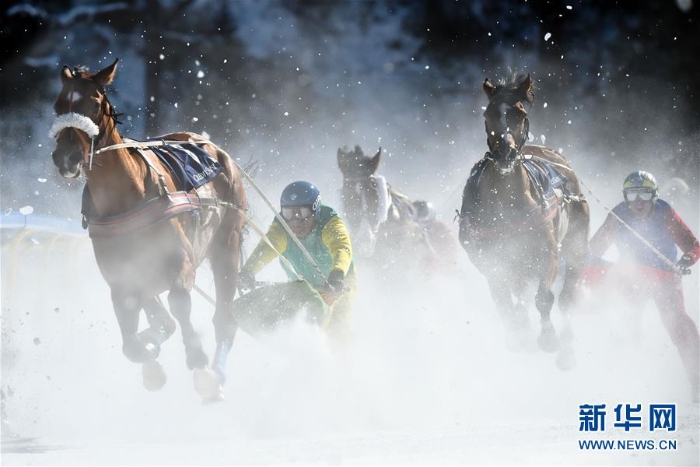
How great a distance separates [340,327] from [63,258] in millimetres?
4163

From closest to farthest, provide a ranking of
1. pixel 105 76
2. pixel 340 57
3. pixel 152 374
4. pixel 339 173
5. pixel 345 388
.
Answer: pixel 105 76 < pixel 152 374 < pixel 345 388 < pixel 339 173 < pixel 340 57

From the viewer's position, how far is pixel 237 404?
6809 millimetres

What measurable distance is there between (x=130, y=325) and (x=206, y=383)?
23.3 inches

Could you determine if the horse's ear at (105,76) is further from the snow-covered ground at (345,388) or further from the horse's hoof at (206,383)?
the snow-covered ground at (345,388)

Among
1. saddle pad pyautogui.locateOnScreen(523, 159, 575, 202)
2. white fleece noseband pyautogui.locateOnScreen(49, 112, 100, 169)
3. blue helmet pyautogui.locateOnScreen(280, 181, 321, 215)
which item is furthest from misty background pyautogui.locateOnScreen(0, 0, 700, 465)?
white fleece noseband pyautogui.locateOnScreen(49, 112, 100, 169)

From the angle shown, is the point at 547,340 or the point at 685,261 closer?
the point at 547,340

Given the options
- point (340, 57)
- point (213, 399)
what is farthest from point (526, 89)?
point (340, 57)

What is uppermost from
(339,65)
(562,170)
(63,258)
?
(339,65)

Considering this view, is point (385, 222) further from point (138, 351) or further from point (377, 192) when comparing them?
point (138, 351)

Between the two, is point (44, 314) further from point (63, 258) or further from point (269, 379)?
point (269, 379)

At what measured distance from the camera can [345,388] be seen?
674cm

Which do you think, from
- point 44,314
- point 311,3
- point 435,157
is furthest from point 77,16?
point 435,157

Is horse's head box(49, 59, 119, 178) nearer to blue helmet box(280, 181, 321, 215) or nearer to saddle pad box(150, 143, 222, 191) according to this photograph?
saddle pad box(150, 143, 222, 191)

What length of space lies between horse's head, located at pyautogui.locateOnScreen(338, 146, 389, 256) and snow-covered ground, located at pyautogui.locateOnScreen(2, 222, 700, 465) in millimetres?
1021
